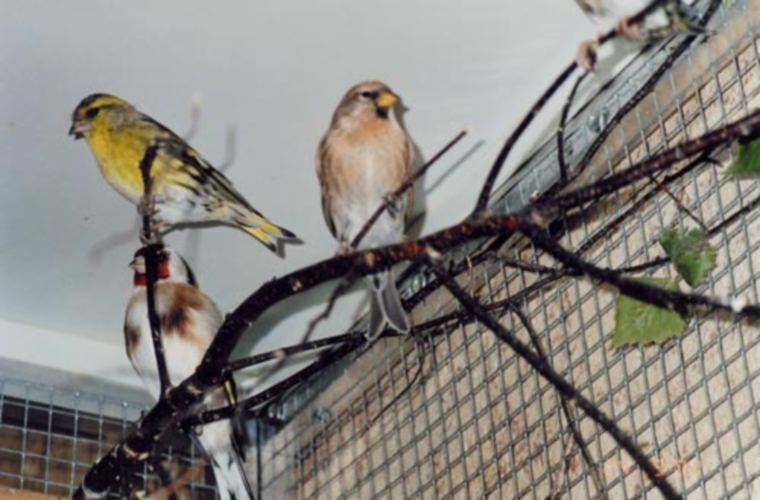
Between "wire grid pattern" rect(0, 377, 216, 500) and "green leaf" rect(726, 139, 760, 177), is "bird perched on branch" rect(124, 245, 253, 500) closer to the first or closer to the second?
"wire grid pattern" rect(0, 377, 216, 500)

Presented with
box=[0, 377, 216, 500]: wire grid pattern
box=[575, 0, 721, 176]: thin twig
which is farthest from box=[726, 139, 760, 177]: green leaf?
box=[0, 377, 216, 500]: wire grid pattern

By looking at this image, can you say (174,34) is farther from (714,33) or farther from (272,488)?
(272,488)

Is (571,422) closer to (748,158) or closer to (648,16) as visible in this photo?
(748,158)

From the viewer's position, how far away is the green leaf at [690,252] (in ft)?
6.12

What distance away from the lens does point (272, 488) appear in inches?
119

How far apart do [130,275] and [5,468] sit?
456 mm

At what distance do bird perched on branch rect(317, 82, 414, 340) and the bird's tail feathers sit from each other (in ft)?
0.14

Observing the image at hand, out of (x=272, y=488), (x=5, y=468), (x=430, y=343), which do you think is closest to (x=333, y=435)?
(x=272, y=488)

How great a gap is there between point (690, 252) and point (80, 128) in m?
1.04

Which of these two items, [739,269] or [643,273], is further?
[643,273]

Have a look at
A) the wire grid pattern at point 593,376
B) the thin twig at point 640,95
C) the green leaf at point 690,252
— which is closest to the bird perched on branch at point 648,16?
the thin twig at point 640,95

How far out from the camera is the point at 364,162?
7.66ft

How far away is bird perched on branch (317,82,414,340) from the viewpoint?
229cm

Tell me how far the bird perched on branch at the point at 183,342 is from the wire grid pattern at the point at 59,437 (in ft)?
0.64
